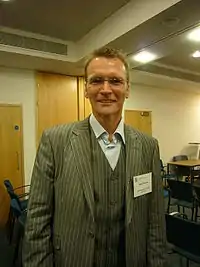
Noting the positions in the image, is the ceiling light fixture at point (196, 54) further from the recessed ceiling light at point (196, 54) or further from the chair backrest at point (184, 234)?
the chair backrest at point (184, 234)

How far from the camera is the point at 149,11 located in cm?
284

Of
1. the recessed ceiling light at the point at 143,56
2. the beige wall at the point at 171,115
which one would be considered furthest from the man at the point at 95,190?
the beige wall at the point at 171,115

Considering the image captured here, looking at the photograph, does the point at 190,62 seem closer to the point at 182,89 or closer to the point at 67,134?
the point at 182,89

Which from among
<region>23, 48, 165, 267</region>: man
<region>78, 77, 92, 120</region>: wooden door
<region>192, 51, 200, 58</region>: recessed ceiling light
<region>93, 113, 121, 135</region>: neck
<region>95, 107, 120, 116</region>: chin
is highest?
<region>192, 51, 200, 58</region>: recessed ceiling light

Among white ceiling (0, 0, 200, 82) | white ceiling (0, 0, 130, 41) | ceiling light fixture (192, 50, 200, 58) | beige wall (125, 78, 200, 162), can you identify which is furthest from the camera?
beige wall (125, 78, 200, 162)

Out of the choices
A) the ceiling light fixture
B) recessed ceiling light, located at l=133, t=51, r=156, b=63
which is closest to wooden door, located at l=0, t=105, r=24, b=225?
recessed ceiling light, located at l=133, t=51, r=156, b=63

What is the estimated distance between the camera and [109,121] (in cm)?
114

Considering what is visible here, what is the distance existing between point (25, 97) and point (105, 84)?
407cm

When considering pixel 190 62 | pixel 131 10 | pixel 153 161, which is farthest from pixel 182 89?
pixel 153 161

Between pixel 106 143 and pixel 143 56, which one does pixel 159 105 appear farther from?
pixel 106 143

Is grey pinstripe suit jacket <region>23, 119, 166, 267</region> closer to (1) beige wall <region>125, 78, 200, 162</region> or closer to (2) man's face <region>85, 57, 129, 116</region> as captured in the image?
(2) man's face <region>85, 57, 129, 116</region>

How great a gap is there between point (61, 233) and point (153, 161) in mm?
521

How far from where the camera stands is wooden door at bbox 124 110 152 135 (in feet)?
Answer: 20.8

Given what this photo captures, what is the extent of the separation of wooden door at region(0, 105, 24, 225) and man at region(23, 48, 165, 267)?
3783mm
